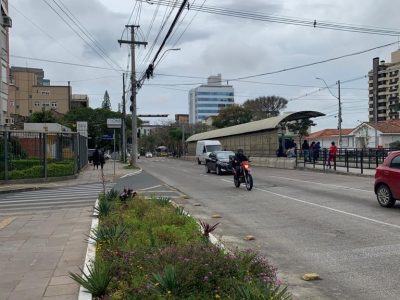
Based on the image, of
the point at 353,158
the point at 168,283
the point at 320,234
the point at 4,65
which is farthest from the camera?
the point at 4,65

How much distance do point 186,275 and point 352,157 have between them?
1103 inches

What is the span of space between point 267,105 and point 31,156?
73651 mm

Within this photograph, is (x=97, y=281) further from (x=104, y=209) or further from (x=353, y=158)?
(x=353, y=158)

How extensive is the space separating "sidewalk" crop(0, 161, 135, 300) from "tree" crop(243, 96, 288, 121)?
273 feet

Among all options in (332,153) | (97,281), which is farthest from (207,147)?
(97,281)

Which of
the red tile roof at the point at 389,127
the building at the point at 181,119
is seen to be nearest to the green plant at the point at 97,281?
the red tile roof at the point at 389,127

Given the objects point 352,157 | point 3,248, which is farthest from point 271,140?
point 3,248

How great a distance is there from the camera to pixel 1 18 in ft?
134

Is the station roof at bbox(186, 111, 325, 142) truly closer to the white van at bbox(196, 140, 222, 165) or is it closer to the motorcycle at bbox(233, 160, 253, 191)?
the white van at bbox(196, 140, 222, 165)

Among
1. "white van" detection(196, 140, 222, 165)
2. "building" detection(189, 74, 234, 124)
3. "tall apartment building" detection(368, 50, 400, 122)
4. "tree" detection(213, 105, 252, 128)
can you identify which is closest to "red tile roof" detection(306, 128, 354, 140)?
"tree" detection(213, 105, 252, 128)

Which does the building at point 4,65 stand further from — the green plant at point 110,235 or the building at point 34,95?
the building at point 34,95

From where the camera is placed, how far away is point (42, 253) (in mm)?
8461

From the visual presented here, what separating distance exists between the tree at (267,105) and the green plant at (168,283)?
90473 millimetres

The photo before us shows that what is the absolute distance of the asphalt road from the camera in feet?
22.0
